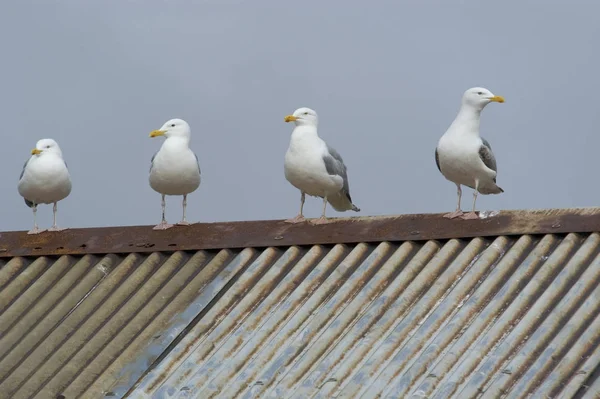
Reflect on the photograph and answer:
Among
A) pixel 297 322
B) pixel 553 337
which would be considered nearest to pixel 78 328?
pixel 297 322

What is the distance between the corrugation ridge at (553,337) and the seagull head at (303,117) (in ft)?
16.9

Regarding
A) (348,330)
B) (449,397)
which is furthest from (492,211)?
(449,397)

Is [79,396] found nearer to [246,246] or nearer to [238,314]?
[238,314]

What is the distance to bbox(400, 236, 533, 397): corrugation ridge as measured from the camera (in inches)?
423

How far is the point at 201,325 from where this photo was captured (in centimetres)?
1241

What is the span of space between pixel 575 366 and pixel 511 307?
3.90ft

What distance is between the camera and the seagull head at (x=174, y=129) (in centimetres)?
1655

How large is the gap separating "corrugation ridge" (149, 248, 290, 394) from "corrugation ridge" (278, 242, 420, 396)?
721mm

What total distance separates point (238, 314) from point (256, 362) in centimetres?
93

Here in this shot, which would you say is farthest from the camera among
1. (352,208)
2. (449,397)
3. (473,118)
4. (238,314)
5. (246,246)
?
(352,208)

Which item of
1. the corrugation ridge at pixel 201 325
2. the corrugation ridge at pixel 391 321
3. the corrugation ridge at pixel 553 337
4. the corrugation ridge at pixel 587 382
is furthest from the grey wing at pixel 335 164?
the corrugation ridge at pixel 587 382

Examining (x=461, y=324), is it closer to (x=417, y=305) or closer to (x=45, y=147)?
(x=417, y=305)

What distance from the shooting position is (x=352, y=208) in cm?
1672

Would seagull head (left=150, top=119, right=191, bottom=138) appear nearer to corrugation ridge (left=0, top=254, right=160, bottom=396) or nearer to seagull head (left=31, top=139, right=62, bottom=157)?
seagull head (left=31, top=139, right=62, bottom=157)
